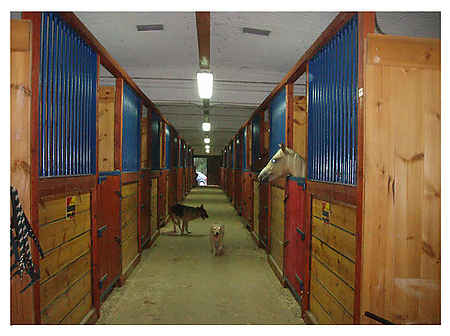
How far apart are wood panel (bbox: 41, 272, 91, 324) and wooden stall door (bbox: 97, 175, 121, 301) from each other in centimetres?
34

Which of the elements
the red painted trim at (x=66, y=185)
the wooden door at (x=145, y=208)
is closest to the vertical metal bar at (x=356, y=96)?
the red painted trim at (x=66, y=185)

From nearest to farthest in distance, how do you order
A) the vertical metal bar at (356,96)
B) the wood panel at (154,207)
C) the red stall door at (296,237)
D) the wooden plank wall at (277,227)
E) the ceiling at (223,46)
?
the vertical metal bar at (356,96) < the red stall door at (296,237) < the wooden plank wall at (277,227) < the ceiling at (223,46) < the wood panel at (154,207)

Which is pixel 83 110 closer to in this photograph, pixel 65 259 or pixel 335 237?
pixel 65 259

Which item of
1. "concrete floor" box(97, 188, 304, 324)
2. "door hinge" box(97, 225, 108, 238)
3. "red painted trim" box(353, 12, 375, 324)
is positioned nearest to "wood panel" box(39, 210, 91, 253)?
"door hinge" box(97, 225, 108, 238)

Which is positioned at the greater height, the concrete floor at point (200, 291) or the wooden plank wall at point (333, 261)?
the wooden plank wall at point (333, 261)

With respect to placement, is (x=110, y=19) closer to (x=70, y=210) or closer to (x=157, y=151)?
(x=157, y=151)

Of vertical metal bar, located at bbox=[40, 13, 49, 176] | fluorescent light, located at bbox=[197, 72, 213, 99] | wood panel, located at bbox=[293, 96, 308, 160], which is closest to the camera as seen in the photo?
vertical metal bar, located at bbox=[40, 13, 49, 176]

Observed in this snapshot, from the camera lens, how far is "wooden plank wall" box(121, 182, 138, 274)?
3.85 m

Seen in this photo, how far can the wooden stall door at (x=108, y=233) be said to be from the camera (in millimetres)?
3089

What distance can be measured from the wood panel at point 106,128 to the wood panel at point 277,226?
7.29 ft

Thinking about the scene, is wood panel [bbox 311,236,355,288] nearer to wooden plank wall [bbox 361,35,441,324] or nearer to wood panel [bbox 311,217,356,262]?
wood panel [bbox 311,217,356,262]

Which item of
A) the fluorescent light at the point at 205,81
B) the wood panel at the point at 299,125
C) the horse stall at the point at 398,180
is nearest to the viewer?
the horse stall at the point at 398,180

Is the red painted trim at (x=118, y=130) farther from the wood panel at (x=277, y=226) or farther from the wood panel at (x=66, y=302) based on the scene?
the wood panel at (x=277, y=226)

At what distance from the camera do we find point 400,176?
182 centimetres
